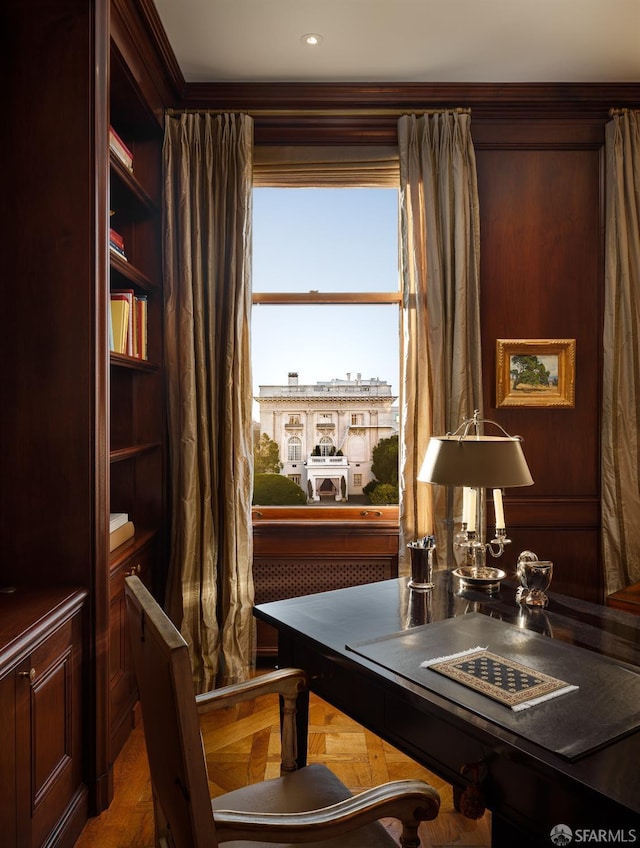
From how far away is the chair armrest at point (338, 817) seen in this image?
1085 mm

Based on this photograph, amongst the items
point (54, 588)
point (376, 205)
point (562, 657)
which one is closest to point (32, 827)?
point (54, 588)

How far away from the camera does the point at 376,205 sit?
3.46 meters

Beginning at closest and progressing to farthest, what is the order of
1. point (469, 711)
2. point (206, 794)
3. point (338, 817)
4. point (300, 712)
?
1. point (206, 794)
2. point (338, 817)
3. point (469, 711)
4. point (300, 712)

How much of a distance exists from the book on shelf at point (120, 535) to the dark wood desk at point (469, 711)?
2.93 feet

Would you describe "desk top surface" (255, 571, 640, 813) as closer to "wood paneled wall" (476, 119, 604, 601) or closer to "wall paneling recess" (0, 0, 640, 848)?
"wall paneling recess" (0, 0, 640, 848)

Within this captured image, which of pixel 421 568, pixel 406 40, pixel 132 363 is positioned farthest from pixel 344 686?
pixel 406 40

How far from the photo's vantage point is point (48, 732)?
1.80 metres

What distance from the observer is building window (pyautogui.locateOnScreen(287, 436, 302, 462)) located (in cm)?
349

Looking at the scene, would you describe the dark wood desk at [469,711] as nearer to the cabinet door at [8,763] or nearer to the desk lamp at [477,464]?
the desk lamp at [477,464]

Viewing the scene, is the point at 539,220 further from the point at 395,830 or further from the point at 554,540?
the point at 395,830

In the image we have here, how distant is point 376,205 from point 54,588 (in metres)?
2.50

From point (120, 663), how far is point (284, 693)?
124 centimetres

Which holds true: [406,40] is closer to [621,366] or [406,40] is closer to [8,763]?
[621,366]

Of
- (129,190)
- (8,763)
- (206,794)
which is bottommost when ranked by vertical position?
(8,763)
